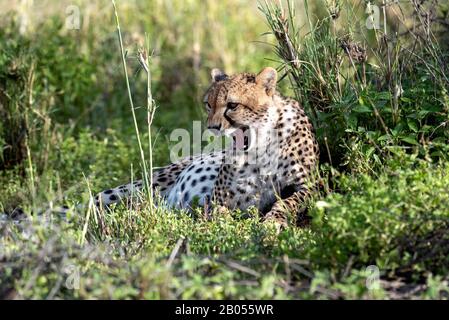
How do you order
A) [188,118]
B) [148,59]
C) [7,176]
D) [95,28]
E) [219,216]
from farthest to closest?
[95,28]
[188,118]
[7,176]
[219,216]
[148,59]

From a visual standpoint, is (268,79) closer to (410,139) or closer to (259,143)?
(259,143)

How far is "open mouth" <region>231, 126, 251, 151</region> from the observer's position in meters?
5.87

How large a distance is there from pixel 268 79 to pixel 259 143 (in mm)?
405

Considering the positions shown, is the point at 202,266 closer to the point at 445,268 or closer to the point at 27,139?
the point at 445,268

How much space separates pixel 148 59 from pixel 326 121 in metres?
1.47

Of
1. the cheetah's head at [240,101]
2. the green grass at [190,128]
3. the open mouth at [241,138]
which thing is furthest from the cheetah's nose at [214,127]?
the green grass at [190,128]

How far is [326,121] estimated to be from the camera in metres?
5.97

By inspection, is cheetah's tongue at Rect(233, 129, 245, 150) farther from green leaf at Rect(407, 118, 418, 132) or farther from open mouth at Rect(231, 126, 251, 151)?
green leaf at Rect(407, 118, 418, 132)

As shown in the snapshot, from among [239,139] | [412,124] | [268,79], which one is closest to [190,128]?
[239,139]

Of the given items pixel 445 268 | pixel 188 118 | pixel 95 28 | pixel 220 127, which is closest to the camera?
pixel 445 268

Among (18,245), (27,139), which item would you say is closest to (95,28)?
(27,139)

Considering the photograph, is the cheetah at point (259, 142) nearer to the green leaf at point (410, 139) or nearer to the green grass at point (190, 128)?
the green grass at point (190, 128)

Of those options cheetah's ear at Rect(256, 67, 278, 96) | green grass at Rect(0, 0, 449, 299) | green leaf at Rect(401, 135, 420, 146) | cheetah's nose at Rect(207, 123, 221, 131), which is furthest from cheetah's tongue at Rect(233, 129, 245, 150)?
green leaf at Rect(401, 135, 420, 146)
